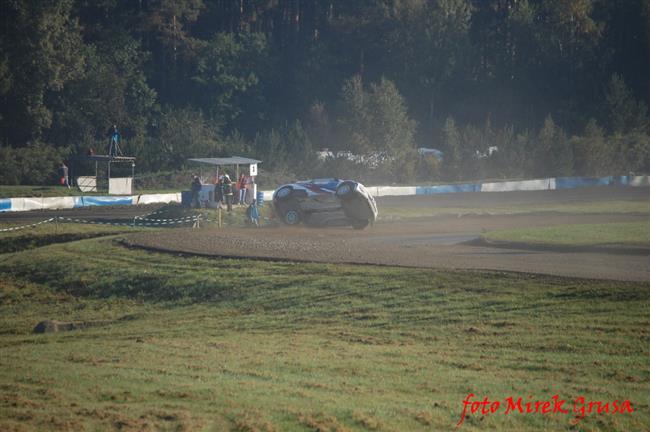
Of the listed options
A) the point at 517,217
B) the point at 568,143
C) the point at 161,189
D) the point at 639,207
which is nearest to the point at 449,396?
the point at 517,217

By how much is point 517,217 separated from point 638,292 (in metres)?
24.9

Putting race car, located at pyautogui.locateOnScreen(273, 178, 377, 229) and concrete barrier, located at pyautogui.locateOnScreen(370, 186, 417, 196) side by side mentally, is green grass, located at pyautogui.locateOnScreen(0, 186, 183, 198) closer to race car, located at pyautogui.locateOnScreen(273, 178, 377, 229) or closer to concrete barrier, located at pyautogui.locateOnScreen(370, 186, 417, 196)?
concrete barrier, located at pyautogui.locateOnScreen(370, 186, 417, 196)

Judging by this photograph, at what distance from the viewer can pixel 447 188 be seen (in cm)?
6425

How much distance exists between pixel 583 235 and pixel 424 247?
20.2 ft

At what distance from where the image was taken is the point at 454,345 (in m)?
16.2

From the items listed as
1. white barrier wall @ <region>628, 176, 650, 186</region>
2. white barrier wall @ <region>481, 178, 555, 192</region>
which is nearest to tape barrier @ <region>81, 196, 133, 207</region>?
white barrier wall @ <region>481, 178, 555, 192</region>

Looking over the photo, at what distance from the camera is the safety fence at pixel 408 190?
48.2 metres

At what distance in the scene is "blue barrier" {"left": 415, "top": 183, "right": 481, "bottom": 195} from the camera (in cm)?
6281

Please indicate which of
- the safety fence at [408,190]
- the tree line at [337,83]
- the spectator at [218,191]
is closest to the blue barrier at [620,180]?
the safety fence at [408,190]

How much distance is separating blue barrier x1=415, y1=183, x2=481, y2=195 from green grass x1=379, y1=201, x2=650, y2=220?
1024cm

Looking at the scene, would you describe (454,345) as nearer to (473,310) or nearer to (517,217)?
(473,310)

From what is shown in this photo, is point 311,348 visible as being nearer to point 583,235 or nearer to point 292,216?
point 583,235

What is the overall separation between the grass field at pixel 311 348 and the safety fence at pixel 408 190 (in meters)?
23.1

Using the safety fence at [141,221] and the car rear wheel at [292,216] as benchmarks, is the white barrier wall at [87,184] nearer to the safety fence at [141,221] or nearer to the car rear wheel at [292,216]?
the safety fence at [141,221]
